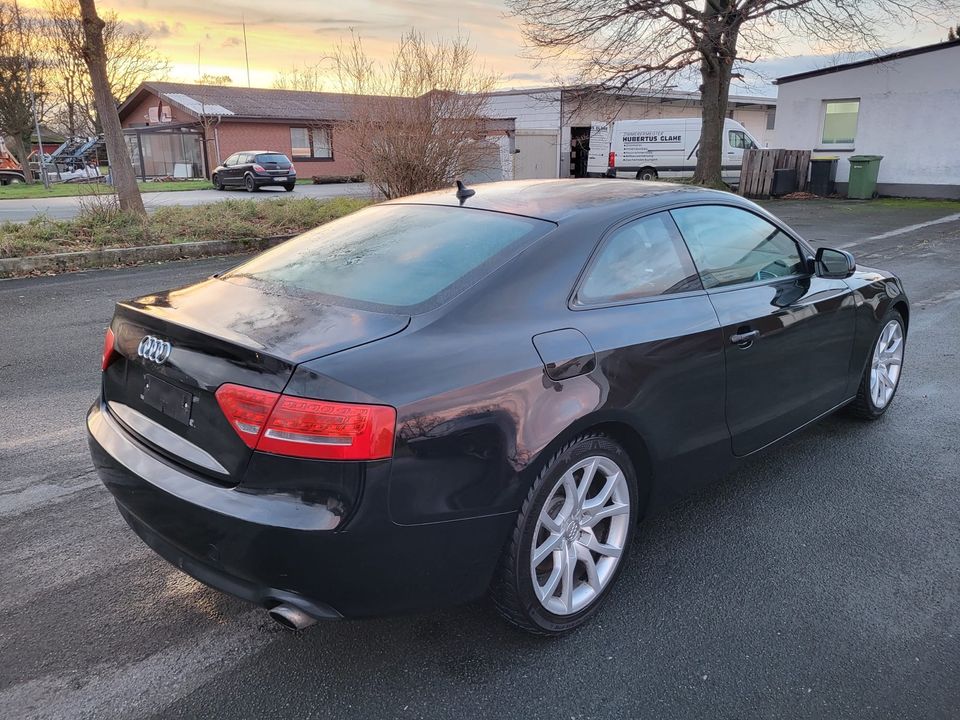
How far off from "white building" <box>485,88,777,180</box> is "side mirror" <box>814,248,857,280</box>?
22867 mm

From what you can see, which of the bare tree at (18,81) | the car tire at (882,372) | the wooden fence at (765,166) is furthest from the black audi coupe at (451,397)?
the bare tree at (18,81)

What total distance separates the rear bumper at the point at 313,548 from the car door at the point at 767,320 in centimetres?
146

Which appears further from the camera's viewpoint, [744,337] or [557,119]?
[557,119]

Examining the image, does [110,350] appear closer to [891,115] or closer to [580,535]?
[580,535]

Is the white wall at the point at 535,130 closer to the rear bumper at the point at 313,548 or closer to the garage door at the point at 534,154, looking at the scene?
the garage door at the point at 534,154

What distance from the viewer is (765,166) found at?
902 inches

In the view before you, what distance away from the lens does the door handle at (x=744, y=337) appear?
3.15 metres

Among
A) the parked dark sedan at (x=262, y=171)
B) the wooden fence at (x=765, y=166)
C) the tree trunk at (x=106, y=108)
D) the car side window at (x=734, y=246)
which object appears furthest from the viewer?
the parked dark sedan at (x=262, y=171)

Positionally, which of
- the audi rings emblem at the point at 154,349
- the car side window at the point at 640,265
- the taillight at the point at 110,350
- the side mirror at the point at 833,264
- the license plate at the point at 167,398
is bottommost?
the license plate at the point at 167,398

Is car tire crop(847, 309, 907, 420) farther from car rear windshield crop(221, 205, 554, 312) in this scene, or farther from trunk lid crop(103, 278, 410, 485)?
trunk lid crop(103, 278, 410, 485)

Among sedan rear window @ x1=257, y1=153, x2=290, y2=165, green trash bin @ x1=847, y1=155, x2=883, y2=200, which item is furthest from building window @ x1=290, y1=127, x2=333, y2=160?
green trash bin @ x1=847, y1=155, x2=883, y2=200

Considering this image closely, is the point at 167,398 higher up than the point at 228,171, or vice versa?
the point at 228,171

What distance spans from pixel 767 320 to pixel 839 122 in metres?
24.2

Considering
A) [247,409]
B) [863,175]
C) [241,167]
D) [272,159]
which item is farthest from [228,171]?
[247,409]
